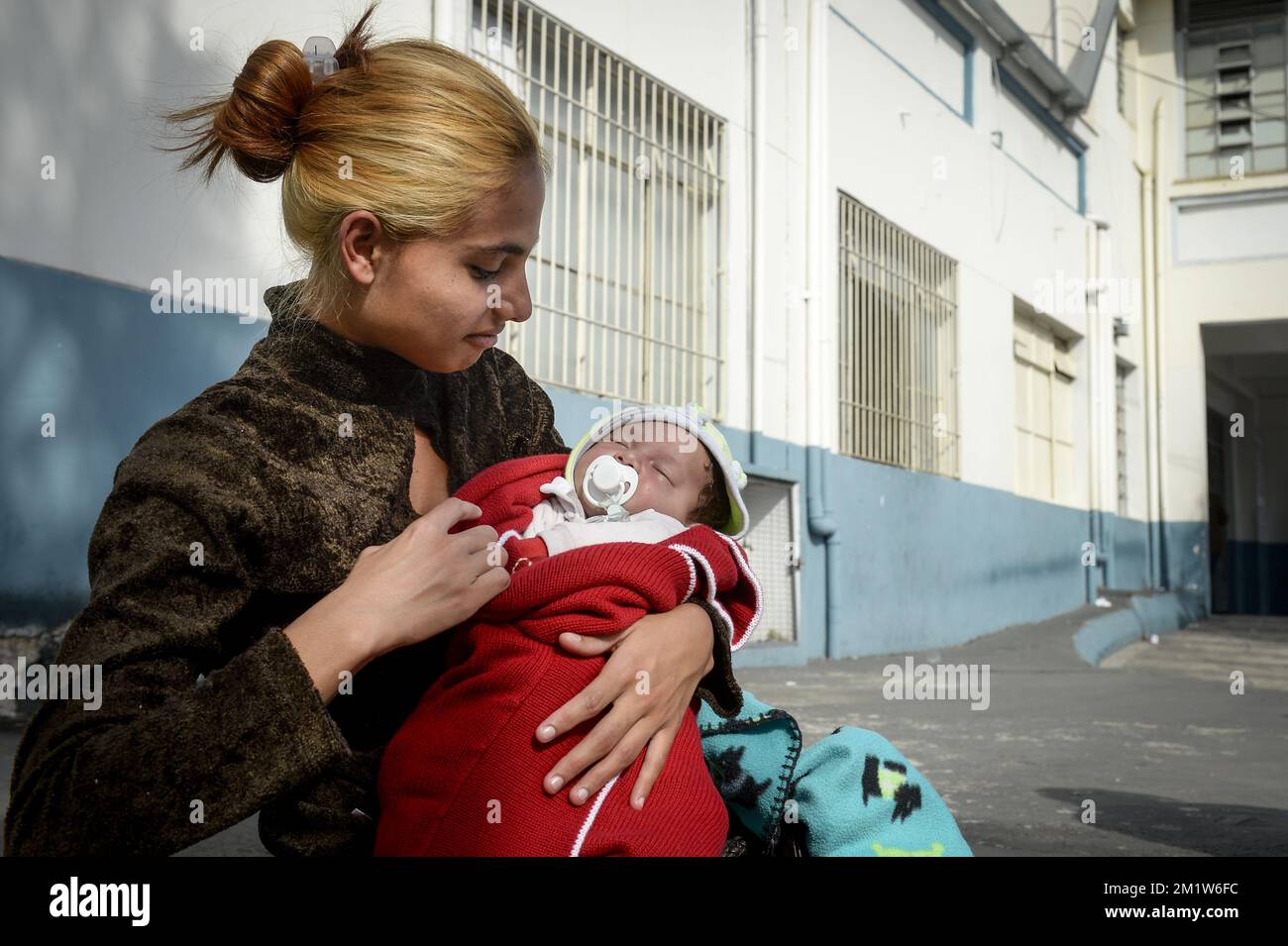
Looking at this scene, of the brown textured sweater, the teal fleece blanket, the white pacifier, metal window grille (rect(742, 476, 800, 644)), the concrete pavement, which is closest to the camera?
the brown textured sweater

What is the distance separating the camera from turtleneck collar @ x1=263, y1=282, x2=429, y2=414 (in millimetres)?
1541

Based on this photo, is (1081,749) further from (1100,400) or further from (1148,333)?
(1148,333)

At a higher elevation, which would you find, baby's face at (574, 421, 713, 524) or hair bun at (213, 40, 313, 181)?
hair bun at (213, 40, 313, 181)

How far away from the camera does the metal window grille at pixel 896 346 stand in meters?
8.84

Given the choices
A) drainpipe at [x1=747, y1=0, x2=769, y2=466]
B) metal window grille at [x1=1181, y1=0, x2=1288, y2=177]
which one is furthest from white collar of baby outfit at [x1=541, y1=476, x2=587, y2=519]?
metal window grille at [x1=1181, y1=0, x2=1288, y2=177]

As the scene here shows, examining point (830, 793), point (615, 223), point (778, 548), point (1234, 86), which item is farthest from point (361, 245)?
point (1234, 86)

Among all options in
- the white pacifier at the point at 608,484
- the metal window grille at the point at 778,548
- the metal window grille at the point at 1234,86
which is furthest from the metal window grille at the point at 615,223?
the metal window grille at the point at 1234,86

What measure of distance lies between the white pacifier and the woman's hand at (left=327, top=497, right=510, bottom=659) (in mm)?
392

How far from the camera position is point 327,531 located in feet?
4.70

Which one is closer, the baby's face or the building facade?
the baby's face

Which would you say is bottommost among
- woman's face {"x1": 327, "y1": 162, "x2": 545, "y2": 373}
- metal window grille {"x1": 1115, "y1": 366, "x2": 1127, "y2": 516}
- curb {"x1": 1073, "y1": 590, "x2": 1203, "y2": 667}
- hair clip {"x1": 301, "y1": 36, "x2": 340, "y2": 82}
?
curb {"x1": 1073, "y1": 590, "x2": 1203, "y2": 667}

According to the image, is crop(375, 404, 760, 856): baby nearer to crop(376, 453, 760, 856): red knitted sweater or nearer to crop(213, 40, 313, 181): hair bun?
crop(376, 453, 760, 856): red knitted sweater

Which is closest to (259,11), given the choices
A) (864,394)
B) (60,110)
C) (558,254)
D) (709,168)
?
(60,110)

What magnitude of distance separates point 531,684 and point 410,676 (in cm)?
30
